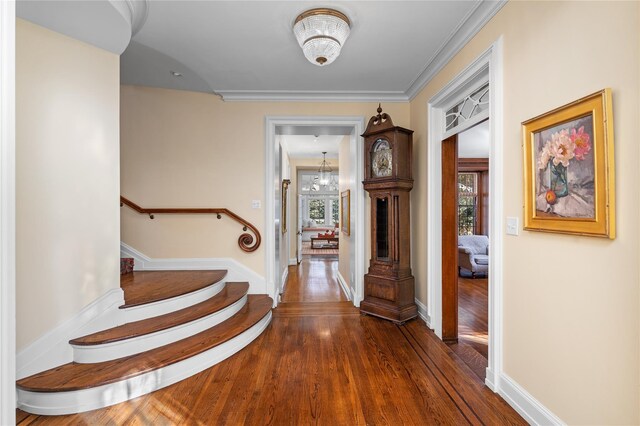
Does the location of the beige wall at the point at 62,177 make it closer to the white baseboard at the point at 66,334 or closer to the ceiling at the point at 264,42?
the white baseboard at the point at 66,334

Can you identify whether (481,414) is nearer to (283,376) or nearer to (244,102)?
(283,376)

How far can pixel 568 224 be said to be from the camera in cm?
144

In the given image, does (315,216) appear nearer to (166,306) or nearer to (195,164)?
(195,164)

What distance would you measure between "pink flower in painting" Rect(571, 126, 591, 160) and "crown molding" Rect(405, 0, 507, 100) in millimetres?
1082

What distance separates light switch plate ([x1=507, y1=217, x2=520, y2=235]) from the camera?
1.81m

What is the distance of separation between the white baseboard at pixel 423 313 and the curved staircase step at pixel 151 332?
195 centimetres

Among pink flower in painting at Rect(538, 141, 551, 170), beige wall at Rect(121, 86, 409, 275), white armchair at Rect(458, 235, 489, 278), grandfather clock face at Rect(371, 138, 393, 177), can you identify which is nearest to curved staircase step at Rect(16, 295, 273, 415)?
beige wall at Rect(121, 86, 409, 275)

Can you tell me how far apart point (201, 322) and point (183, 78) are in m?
2.53

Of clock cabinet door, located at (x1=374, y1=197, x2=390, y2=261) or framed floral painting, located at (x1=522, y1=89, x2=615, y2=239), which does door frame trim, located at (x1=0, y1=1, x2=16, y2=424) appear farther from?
clock cabinet door, located at (x1=374, y1=197, x2=390, y2=261)

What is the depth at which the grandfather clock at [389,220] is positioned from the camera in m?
3.09

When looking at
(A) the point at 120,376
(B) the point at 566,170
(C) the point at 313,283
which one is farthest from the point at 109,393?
(C) the point at 313,283

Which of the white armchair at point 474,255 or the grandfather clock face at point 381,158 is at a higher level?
the grandfather clock face at point 381,158

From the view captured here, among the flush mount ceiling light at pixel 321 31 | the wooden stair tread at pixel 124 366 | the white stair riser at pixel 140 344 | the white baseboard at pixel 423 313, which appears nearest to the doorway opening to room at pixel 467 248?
the white baseboard at pixel 423 313

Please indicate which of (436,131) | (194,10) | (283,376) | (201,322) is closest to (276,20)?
(194,10)
